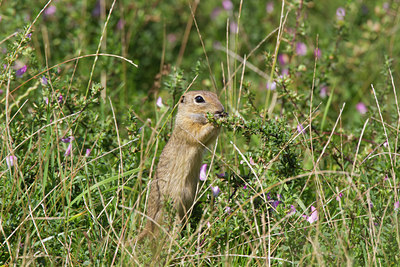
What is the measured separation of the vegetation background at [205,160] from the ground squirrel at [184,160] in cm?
12

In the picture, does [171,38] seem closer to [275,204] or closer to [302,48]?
[302,48]

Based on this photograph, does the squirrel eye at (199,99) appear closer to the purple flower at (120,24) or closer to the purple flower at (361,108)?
the purple flower at (120,24)

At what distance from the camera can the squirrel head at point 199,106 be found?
3.96 metres

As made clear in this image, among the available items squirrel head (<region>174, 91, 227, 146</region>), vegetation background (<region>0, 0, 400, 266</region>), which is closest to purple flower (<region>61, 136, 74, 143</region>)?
vegetation background (<region>0, 0, 400, 266</region>)

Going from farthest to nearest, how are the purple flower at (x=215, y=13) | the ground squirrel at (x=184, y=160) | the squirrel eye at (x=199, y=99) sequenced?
1. the purple flower at (x=215, y=13)
2. the squirrel eye at (x=199, y=99)
3. the ground squirrel at (x=184, y=160)

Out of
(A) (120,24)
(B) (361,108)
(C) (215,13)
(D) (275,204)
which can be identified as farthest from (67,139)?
(C) (215,13)

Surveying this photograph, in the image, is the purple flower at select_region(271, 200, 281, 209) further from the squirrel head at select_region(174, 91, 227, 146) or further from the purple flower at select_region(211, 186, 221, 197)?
the squirrel head at select_region(174, 91, 227, 146)

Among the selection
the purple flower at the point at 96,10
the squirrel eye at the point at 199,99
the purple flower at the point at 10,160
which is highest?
the squirrel eye at the point at 199,99

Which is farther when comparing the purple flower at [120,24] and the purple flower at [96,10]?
the purple flower at [96,10]

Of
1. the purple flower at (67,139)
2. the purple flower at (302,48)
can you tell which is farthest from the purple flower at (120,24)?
the purple flower at (67,139)

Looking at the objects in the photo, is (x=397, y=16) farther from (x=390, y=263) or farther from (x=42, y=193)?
(x=42, y=193)

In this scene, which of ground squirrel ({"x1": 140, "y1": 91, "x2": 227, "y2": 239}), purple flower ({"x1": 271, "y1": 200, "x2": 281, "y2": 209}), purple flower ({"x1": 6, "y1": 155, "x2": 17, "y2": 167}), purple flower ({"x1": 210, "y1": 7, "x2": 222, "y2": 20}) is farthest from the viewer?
purple flower ({"x1": 210, "y1": 7, "x2": 222, "y2": 20})

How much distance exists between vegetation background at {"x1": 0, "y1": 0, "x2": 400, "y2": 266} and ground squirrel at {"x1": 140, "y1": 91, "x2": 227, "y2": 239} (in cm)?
12

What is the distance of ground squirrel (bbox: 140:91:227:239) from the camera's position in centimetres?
375
